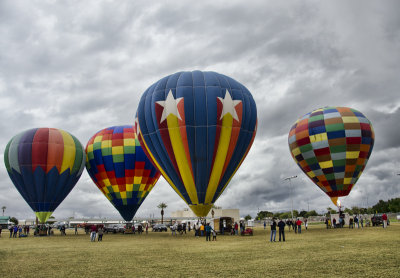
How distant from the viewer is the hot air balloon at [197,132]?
27031mm

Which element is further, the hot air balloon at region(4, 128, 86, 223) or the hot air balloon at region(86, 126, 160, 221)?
the hot air balloon at region(86, 126, 160, 221)

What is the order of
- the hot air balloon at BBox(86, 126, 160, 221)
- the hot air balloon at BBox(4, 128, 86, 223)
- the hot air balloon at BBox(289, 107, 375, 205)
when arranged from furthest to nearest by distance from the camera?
the hot air balloon at BBox(86, 126, 160, 221)
the hot air balloon at BBox(289, 107, 375, 205)
the hot air balloon at BBox(4, 128, 86, 223)

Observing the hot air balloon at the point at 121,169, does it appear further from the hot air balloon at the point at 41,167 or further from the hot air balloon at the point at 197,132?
the hot air balloon at the point at 197,132

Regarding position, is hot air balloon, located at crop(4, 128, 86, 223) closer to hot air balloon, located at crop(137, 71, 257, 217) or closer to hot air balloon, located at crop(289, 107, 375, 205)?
hot air balloon, located at crop(137, 71, 257, 217)

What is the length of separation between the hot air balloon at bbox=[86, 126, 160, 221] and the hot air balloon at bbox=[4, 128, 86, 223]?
11.5ft

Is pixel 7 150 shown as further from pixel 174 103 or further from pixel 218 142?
pixel 218 142

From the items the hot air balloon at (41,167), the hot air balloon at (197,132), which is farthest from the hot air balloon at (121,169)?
the hot air balloon at (197,132)

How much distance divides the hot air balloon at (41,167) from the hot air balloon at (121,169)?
3516 mm

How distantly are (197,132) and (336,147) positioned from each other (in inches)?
671

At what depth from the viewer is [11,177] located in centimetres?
3631

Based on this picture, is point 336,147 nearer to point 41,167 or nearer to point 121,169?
point 121,169

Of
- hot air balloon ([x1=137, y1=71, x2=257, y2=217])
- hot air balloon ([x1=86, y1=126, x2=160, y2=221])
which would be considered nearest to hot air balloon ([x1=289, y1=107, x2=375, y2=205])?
hot air balloon ([x1=137, y1=71, x2=257, y2=217])

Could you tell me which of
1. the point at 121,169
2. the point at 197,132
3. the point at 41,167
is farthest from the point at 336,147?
the point at 41,167

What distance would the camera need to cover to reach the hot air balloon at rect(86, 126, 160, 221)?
39469 millimetres
